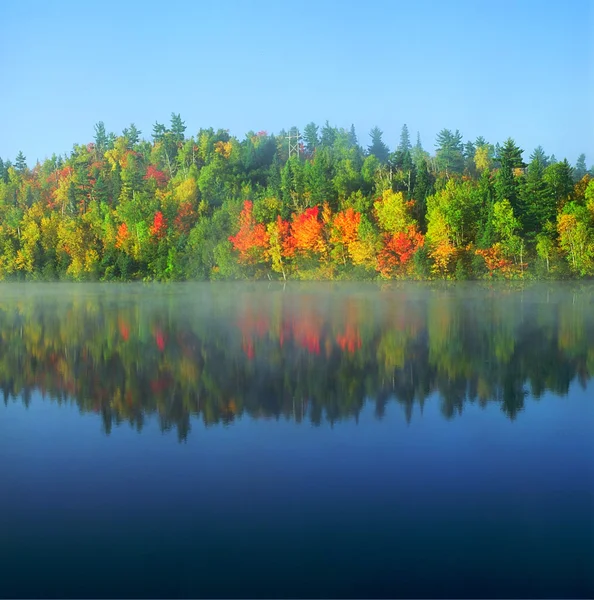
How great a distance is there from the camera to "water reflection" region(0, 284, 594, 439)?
15.6 metres

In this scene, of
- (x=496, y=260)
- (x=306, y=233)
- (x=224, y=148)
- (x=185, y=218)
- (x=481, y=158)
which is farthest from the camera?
(x=481, y=158)

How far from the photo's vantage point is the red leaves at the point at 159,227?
78.6 metres

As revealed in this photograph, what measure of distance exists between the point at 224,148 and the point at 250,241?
28.5 meters

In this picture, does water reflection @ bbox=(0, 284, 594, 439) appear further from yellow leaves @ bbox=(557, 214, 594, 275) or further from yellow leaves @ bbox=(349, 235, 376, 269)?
yellow leaves @ bbox=(349, 235, 376, 269)

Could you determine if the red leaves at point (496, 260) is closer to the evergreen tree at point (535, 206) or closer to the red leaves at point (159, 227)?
the evergreen tree at point (535, 206)

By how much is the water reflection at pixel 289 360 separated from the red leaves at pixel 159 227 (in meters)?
40.9

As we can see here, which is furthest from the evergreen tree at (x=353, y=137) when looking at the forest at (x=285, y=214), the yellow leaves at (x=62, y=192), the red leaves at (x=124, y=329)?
the red leaves at (x=124, y=329)

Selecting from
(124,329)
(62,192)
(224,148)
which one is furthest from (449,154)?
(124,329)

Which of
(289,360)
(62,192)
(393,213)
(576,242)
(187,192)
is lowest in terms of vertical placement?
(289,360)

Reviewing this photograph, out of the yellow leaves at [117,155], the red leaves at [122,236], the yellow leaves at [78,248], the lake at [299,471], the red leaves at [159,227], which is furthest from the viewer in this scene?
the yellow leaves at [117,155]

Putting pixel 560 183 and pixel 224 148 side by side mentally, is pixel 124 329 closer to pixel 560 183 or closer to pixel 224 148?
pixel 560 183

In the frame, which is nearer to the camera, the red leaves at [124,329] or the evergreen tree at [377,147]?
the red leaves at [124,329]

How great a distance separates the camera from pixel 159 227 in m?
78.7

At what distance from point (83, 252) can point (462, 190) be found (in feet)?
145
